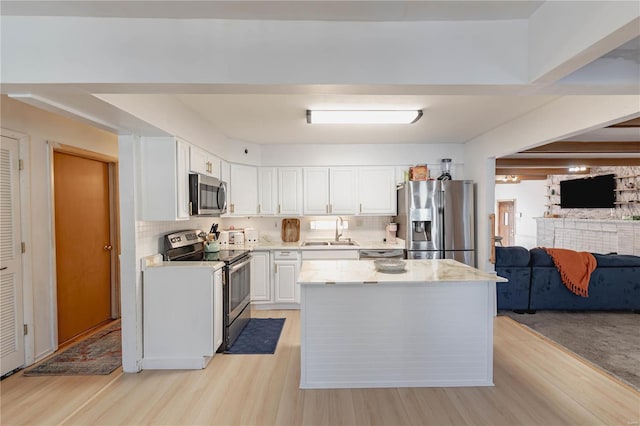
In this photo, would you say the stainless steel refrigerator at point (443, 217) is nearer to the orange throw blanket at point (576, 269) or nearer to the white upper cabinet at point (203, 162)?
the orange throw blanket at point (576, 269)

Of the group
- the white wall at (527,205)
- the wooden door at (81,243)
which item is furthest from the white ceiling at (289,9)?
the white wall at (527,205)

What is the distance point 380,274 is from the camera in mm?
2648

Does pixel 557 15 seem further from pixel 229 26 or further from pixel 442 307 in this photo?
pixel 442 307

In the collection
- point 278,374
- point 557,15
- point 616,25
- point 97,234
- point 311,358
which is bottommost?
point 278,374

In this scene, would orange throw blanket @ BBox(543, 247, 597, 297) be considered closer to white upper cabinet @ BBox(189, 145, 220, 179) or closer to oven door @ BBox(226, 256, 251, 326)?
oven door @ BBox(226, 256, 251, 326)

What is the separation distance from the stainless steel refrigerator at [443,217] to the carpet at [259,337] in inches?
78.6

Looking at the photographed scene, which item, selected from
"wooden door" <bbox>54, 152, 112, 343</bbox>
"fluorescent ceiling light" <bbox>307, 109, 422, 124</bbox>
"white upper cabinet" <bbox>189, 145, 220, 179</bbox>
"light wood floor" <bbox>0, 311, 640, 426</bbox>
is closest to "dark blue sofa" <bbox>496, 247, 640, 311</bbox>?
"light wood floor" <bbox>0, 311, 640, 426</bbox>

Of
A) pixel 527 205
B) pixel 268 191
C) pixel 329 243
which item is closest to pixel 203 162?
pixel 268 191

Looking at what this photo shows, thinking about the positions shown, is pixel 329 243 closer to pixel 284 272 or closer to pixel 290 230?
pixel 290 230

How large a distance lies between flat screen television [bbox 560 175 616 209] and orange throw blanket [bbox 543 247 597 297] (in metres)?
4.18

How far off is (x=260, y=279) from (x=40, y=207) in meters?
2.50

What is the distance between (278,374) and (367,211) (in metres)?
2.69

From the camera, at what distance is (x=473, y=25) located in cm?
171

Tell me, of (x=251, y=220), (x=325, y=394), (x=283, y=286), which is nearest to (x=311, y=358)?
(x=325, y=394)
